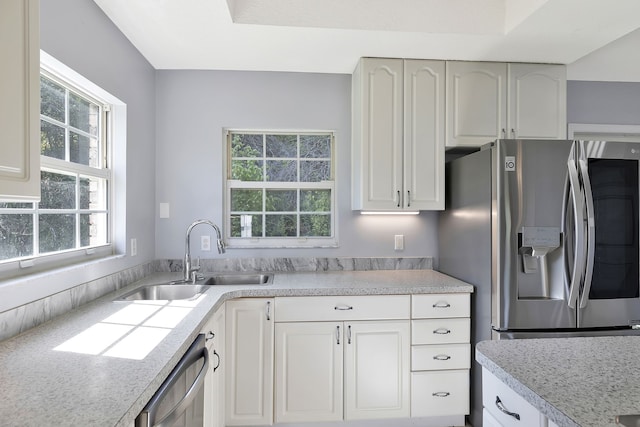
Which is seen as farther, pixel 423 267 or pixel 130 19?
pixel 423 267

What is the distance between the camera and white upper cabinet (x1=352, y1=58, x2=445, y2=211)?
236cm

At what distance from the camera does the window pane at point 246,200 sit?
267 centimetres

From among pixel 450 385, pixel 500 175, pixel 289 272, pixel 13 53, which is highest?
pixel 13 53

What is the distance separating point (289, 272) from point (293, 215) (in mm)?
417

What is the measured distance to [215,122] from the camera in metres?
2.60

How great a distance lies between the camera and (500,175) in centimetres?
194

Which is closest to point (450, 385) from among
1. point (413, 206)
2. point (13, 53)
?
point (413, 206)

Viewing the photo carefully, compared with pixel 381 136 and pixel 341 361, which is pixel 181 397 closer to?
pixel 341 361

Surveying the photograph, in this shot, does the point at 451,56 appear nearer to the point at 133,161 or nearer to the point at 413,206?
the point at 413,206

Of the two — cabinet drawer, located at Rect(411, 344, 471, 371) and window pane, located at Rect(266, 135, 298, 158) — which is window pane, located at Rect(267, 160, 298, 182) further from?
cabinet drawer, located at Rect(411, 344, 471, 371)

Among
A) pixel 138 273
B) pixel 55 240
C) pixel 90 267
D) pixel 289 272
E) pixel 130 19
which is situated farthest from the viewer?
pixel 289 272

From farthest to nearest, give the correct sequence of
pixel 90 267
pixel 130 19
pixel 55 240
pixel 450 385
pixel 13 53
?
pixel 450 385, pixel 130 19, pixel 90 267, pixel 55 240, pixel 13 53

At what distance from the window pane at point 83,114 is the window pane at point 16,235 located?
0.57m

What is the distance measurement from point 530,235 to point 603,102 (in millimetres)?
1698
